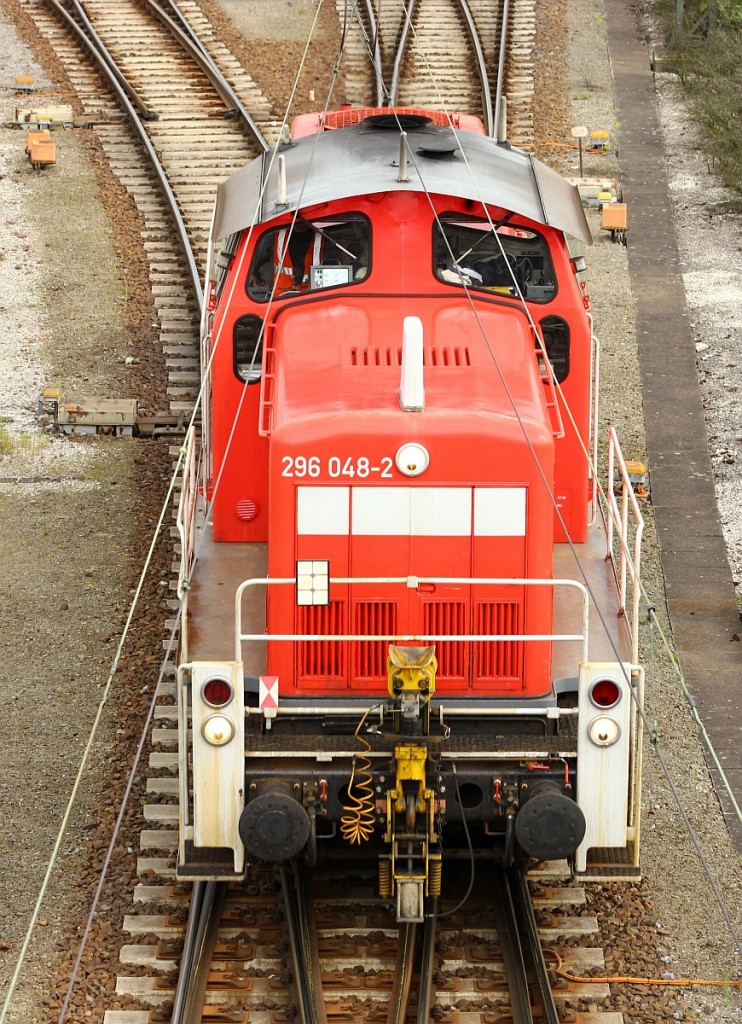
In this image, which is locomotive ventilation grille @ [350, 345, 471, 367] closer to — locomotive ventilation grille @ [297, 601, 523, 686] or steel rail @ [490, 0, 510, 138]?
locomotive ventilation grille @ [297, 601, 523, 686]

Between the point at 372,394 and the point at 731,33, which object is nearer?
the point at 372,394

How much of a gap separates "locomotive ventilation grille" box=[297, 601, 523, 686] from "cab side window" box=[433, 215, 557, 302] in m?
2.10

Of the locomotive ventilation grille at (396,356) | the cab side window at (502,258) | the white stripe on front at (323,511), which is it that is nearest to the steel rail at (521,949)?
the white stripe on front at (323,511)

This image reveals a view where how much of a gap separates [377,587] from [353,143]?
130 inches

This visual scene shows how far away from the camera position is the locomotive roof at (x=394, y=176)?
29.6 feet

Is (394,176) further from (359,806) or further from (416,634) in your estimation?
(359,806)

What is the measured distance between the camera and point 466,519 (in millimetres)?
7941

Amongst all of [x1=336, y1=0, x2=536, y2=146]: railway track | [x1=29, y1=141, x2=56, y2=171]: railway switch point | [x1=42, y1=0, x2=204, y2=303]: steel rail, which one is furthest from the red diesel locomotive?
[x1=29, y1=141, x2=56, y2=171]: railway switch point

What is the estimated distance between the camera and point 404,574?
26.3 feet

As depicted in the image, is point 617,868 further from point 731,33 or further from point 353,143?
point 731,33

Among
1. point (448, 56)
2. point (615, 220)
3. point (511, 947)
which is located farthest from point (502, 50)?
point (511, 947)

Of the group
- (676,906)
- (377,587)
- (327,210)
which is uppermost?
(327,210)

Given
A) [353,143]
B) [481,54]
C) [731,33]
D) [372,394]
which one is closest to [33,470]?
[353,143]

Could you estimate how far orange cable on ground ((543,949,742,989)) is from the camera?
26.7 ft
